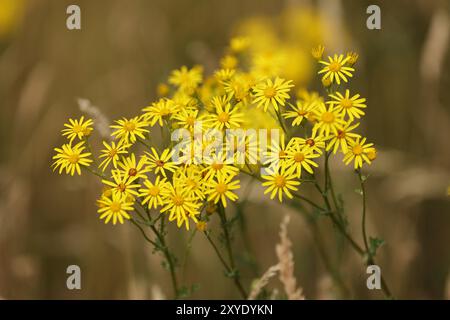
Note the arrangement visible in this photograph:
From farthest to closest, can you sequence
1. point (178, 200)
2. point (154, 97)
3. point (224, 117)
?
1. point (154, 97)
2. point (224, 117)
3. point (178, 200)

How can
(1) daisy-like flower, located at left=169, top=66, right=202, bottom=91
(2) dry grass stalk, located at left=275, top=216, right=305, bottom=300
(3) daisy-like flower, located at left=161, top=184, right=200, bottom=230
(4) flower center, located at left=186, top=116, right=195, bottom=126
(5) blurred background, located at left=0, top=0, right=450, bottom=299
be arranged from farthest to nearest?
1. (5) blurred background, located at left=0, top=0, right=450, bottom=299
2. (1) daisy-like flower, located at left=169, top=66, right=202, bottom=91
3. (2) dry grass stalk, located at left=275, top=216, right=305, bottom=300
4. (4) flower center, located at left=186, top=116, right=195, bottom=126
5. (3) daisy-like flower, located at left=161, top=184, right=200, bottom=230

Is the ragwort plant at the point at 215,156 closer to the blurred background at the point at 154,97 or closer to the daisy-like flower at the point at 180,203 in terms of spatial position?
the daisy-like flower at the point at 180,203

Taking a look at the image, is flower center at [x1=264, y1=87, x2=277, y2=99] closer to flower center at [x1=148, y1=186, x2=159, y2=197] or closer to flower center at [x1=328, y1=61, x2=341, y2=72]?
flower center at [x1=328, y1=61, x2=341, y2=72]

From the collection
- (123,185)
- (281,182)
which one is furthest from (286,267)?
(123,185)

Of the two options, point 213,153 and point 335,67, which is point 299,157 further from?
point 335,67

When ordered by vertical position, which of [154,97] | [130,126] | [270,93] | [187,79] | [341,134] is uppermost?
[154,97]

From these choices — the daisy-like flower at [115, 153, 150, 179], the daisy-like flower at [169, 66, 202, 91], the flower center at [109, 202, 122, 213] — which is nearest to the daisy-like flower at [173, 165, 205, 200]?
the daisy-like flower at [115, 153, 150, 179]
